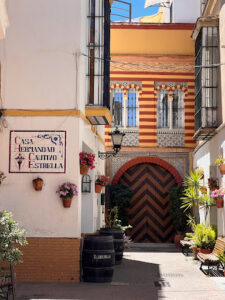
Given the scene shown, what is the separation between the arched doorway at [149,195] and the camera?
20.2m

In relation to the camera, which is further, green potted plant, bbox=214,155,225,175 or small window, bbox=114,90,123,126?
small window, bbox=114,90,123,126

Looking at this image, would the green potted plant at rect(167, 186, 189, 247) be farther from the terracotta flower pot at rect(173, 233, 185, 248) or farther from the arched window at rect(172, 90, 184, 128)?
the arched window at rect(172, 90, 184, 128)

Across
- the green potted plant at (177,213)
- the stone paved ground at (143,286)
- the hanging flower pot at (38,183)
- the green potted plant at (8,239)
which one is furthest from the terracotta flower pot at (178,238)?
the green potted plant at (8,239)

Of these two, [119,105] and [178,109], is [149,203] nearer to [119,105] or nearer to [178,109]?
[178,109]

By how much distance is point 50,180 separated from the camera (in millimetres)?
10586

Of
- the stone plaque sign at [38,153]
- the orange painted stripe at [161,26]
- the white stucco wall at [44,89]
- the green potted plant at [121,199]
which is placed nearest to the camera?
the white stucco wall at [44,89]

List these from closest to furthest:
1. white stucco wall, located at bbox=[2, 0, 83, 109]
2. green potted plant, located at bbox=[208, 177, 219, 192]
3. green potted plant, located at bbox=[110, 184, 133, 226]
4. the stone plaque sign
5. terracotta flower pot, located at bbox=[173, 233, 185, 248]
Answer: the stone plaque sign → white stucco wall, located at bbox=[2, 0, 83, 109] → green potted plant, located at bbox=[208, 177, 219, 192] → terracotta flower pot, located at bbox=[173, 233, 185, 248] → green potted plant, located at bbox=[110, 184, 133, 226]

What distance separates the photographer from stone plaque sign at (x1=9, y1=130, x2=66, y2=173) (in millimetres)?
10617

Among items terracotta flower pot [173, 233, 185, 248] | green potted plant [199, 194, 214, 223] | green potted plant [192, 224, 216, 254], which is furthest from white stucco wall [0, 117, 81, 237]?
terracotta flower pot [173, 233, 185, 248]

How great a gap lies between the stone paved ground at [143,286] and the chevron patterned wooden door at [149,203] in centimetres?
630

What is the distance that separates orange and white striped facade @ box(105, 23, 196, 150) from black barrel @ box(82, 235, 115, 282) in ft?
33.4

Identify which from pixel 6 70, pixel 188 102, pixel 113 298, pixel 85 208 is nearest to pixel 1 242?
pixel 113 298

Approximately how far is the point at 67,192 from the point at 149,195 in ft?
34.4

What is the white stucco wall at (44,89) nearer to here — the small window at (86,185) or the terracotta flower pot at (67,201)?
the terracotta flower pot at (67,201)
